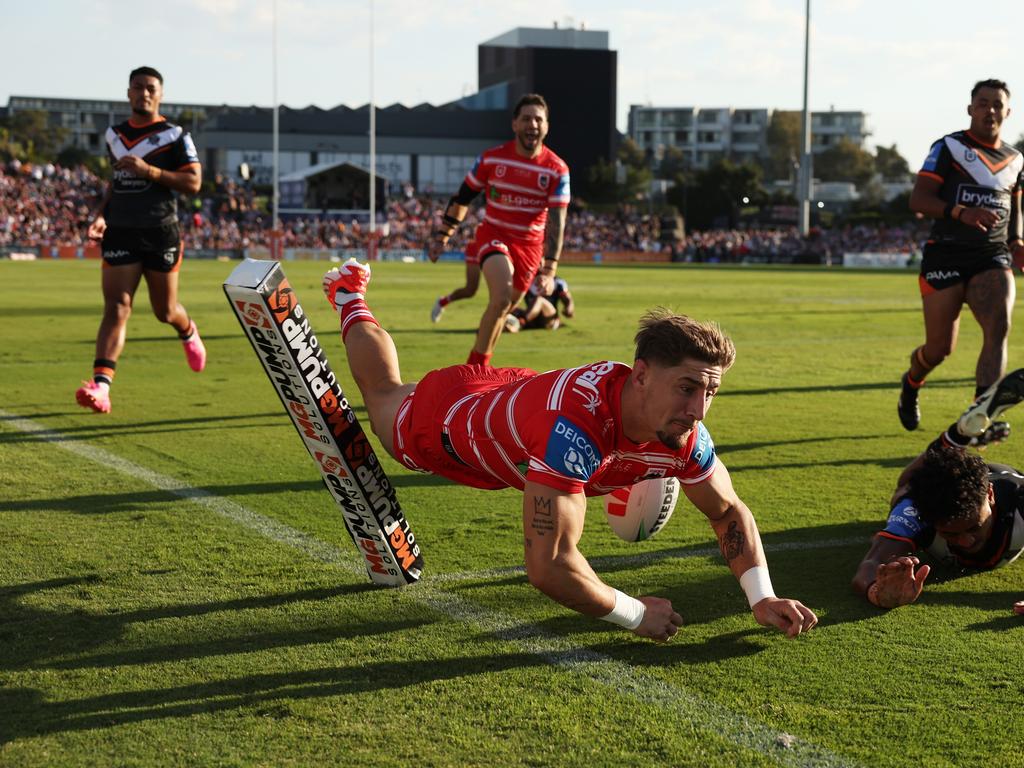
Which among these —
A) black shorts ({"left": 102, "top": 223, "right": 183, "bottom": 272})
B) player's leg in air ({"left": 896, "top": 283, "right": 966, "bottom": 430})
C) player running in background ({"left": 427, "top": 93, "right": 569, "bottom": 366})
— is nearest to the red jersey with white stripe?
player's leg in air ({"left": 896, "top": 283, "right": 966, "bottom": 430})

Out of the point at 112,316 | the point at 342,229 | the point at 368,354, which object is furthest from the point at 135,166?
the point at 342,229

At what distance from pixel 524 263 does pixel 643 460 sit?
288 inches

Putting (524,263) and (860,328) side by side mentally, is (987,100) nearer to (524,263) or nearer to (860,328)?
(524,263)

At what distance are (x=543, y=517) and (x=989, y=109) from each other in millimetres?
5471

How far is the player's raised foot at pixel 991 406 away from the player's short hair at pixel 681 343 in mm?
3021

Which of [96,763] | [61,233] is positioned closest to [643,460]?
[96,763]

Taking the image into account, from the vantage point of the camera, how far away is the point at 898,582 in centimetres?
413

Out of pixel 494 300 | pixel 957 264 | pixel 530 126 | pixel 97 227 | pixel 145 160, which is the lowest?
pixel 494 300

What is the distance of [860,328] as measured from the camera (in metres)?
16.9

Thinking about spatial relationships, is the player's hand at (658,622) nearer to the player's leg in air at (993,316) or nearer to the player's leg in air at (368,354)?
the player's leg in air at (368,354)

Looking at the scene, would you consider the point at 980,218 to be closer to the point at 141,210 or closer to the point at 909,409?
the point at 909,409

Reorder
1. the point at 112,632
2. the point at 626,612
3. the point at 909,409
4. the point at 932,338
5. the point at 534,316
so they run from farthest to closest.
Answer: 1. the point at 534,316
2. the point at 909,409
3. the point at 932,338
4. the point at 112,632
5. the point at 626,612

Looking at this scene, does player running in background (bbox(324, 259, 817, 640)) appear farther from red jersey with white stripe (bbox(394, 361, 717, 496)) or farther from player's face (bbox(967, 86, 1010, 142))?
player's face (bbox(967, 86, 1010, 142))

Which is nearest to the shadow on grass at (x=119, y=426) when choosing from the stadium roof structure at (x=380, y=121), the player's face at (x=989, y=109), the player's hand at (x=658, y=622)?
the player's hand at (x=658, y=622)
